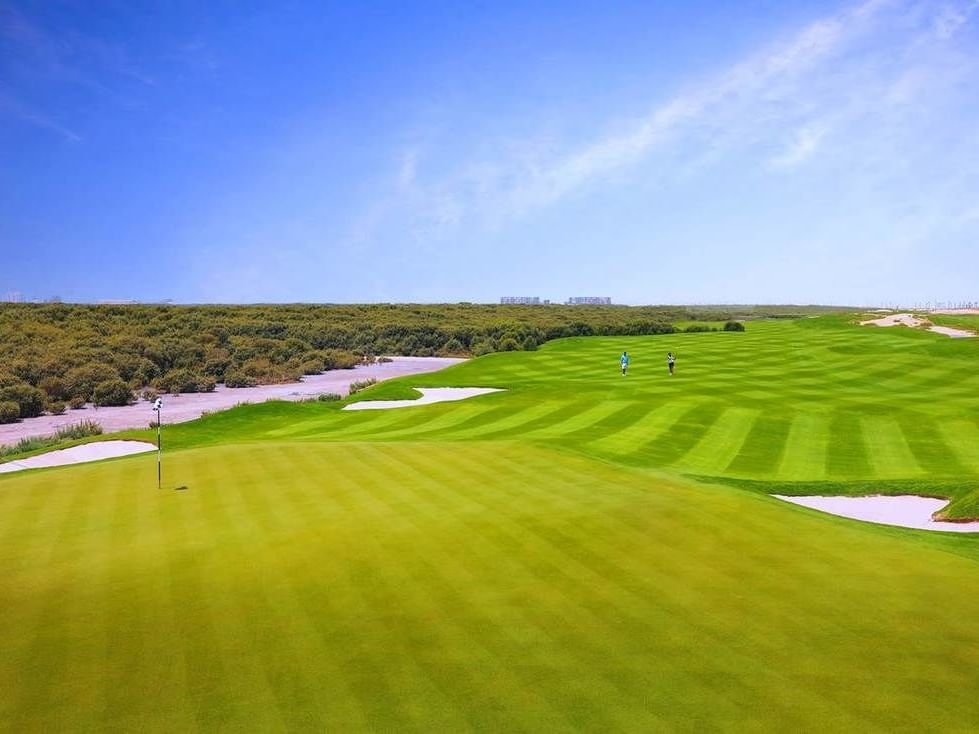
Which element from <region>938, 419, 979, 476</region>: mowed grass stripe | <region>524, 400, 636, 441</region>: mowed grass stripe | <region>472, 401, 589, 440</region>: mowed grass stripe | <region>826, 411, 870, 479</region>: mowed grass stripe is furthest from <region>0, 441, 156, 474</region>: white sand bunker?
<region>938, 419, 979, 476</region>: mowed grass stripe

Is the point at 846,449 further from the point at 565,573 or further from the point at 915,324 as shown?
the point at 915,324

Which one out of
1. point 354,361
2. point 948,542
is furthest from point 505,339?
point 948,542

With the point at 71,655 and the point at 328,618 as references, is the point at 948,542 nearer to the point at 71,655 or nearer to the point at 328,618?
the point at 328,618

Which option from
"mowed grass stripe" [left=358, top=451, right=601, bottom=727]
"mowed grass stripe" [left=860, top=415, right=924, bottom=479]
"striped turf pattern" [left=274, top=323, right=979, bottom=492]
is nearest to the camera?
"mowed grass stripe" [left=358, top=451, right=601, bottom=727]

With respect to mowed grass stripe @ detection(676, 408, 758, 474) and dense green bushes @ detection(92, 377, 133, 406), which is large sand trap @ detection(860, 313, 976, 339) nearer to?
mowed grass stripe @ detection(676, 408, 758, 474)

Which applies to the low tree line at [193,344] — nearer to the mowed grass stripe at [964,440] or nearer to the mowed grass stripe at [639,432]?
the mowed grass stripe at [639,432]


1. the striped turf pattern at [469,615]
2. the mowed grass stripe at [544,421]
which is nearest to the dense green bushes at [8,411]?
the mowed grass stripe at [544,421]
